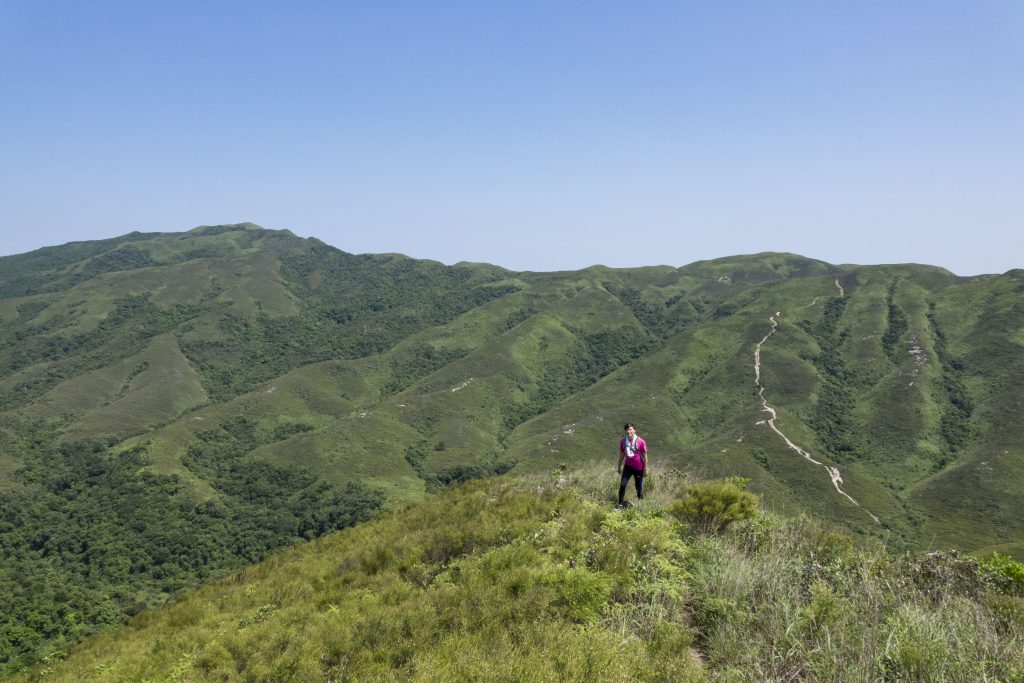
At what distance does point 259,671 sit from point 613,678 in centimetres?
727

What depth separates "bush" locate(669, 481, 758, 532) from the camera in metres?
12.0

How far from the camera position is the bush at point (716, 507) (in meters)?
12.0

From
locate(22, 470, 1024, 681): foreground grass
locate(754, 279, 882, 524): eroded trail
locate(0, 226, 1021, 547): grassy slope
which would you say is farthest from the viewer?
locate(0, 226, 1021, 547): grassy slope

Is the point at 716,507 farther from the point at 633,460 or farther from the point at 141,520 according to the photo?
the point at 141,520

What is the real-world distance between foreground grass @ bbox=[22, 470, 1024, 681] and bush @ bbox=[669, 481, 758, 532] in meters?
0.09

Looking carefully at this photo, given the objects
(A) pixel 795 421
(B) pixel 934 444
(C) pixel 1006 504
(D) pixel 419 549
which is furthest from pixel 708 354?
(D) pixel 419 549

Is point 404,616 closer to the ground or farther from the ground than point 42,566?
farther from the ground

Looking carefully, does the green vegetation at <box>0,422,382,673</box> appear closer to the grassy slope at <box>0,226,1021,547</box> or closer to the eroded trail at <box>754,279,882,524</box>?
the grassy slope at <box>0,226,1021,547</box>

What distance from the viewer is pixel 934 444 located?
12812 centimetres

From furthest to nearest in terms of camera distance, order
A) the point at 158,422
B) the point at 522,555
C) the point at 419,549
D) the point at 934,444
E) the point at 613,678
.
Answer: the point at 158,422 < the point at 934,444 < the point at 419,549 < the point at 522,555 < the point at 613,678

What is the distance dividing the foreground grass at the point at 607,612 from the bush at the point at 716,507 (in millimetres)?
94

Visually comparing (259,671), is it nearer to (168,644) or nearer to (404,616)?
(404,616)

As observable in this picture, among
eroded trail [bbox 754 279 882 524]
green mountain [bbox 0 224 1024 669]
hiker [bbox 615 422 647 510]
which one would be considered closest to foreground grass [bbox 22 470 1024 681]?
hiker [bbox 615 422 647 510]

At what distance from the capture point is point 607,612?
7.76 meters
